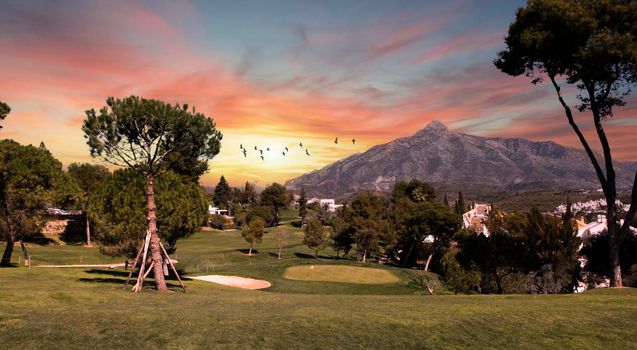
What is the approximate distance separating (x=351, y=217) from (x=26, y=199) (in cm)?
6402

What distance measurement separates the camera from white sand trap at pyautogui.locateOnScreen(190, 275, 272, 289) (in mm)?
55331

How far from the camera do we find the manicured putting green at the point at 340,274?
6167cm

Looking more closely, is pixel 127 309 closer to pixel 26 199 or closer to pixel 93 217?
pixel 93 217

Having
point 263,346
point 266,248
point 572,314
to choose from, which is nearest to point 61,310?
point 263,346

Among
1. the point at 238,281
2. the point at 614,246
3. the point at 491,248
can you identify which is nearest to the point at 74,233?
the point at 238,281

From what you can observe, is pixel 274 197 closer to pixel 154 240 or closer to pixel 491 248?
pixel 491 248

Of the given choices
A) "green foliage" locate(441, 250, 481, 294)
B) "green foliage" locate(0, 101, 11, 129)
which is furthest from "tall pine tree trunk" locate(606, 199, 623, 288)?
"green foliage" locate(0, 101, 11, 129)

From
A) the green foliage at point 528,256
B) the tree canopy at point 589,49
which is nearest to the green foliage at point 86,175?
the green foliage at point 528,256

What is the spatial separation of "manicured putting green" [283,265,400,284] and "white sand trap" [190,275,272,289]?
561 centimetres

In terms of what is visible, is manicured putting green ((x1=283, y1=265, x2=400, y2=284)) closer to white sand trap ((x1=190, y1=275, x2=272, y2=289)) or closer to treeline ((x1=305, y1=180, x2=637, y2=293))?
white sand trap ((x1=190, y1=275, x2=272, y2=289))

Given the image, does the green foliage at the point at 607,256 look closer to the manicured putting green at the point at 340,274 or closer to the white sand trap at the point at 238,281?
the manicured putting green at the point at 340,274

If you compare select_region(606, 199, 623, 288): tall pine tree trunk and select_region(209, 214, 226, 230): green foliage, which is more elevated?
select_region(606, 199, 623, 288): tall pine tree trunk

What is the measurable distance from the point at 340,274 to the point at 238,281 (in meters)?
16.2

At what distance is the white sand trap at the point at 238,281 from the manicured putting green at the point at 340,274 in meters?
5.61
